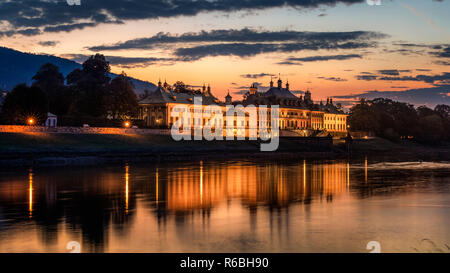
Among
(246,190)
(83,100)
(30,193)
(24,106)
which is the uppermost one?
(83,100)

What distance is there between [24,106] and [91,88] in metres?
31.0

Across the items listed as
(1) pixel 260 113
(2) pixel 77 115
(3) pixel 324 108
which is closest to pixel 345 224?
(2) pixel 77 115

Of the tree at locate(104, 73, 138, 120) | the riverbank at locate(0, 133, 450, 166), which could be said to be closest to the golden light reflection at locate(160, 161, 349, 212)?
the riverbank at locate(0, 133, 450, 166)

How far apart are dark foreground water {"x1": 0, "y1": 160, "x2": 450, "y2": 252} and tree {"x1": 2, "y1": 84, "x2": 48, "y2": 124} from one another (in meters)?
47.4

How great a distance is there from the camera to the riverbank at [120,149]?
57500 mm

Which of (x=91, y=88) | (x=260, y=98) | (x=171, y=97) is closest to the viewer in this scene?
(x=91, y=88)

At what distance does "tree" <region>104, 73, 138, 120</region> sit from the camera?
107 m

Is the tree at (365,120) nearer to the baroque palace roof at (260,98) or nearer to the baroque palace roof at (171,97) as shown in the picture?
the baroque palace roof at (260,98)

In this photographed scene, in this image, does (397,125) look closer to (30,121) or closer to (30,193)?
(30,121)

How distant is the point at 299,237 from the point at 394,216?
6426mm

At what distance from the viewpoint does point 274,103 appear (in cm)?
15812

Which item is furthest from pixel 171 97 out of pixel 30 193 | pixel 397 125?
pixel 30 193
